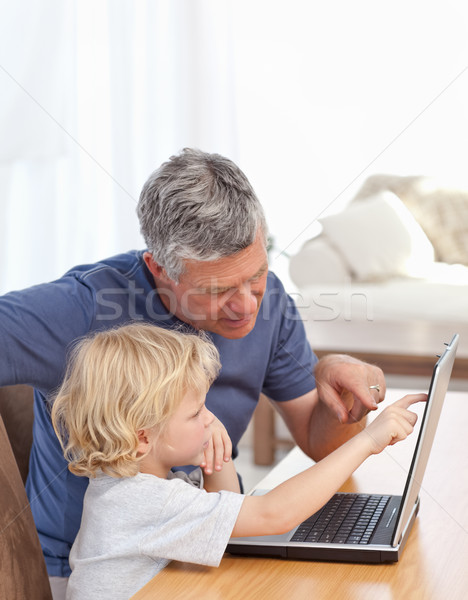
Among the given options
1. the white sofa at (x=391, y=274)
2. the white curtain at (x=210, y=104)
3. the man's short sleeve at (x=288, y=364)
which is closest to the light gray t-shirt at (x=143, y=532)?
the man's short sleeve at (x=288, y=364)

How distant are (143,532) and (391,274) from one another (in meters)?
2.82

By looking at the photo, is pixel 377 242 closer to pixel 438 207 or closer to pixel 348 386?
pixel 438 207

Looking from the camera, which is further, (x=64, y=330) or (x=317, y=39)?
(x=317, y=39)

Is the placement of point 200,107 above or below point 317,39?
below

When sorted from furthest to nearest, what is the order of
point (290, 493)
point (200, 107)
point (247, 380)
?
point (200, 107)
point (247, 380)
point (290, 493)

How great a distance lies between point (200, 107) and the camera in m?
2.84

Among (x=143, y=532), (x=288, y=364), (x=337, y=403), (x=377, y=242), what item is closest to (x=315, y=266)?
(x=377, y=242)

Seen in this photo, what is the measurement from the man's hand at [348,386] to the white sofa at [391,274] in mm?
1706

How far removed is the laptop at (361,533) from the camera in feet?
2.52

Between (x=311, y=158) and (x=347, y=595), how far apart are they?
11.2 feet

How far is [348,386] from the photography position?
1.12 m

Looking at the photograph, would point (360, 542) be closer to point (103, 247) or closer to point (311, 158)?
point (103, 247)

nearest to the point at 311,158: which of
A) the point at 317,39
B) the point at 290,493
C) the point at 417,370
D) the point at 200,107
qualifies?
the point at 317,39

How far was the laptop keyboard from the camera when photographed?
2.65ft
